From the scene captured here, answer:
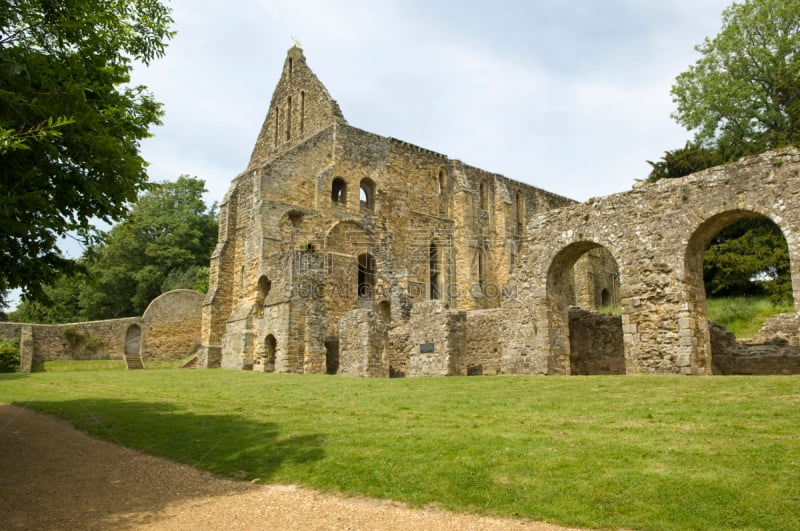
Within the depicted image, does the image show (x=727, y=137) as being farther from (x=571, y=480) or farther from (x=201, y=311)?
(x=571, y=480)

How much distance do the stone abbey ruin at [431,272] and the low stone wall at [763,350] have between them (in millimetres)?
41

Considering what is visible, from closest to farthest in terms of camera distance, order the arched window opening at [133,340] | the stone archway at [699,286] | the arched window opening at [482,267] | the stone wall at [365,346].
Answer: the stone archway at [699,286] < the stone wall at [365,346] < the arched window opening at [133,340] < the arched window opening at [482,267]

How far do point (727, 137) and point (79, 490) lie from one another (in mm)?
33419

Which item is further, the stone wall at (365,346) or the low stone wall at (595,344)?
the stone wall at (365,346)

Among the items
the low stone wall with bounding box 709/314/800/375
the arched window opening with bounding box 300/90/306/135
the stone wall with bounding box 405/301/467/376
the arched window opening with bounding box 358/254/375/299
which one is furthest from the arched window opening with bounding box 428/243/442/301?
the low stone wall with bounding box 709/314/800/375

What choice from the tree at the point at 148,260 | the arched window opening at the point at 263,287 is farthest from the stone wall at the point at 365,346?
the tree at the point at 148,260

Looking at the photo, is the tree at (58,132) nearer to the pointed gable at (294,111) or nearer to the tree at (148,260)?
the pointed gable at (294,111)

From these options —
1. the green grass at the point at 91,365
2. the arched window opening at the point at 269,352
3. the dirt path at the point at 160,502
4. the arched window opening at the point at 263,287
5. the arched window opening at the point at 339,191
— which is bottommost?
the dirt path at the point at 160,502

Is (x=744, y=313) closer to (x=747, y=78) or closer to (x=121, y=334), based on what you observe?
(x=747, y=78)

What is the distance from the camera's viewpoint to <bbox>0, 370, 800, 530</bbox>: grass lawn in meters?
5.41

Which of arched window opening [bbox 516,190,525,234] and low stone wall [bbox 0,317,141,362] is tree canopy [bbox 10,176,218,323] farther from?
arched window opening [bbox 516,190,525,234]

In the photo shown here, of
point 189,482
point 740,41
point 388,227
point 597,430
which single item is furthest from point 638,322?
point 740,41

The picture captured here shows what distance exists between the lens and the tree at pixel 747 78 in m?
30.3

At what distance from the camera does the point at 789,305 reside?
21.8 m
